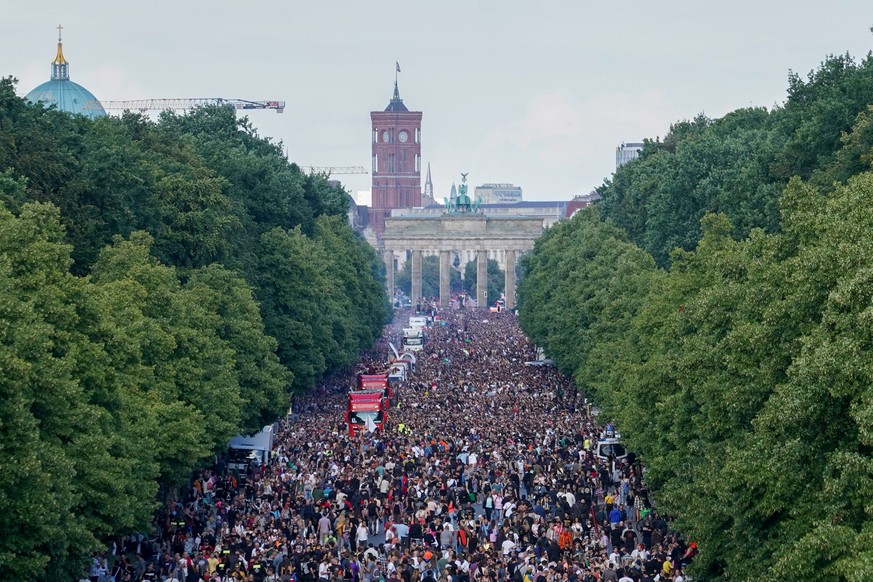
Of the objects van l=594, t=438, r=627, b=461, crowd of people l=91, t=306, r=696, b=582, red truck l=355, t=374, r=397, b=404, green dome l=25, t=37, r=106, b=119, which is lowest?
crowd of people l=91, t=306, r=696, b=582

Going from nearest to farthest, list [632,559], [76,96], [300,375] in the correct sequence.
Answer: [632,559] < [300,375] < [76,96]

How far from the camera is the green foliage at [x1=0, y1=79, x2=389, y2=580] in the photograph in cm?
3597

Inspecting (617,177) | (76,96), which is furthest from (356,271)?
(76,96)

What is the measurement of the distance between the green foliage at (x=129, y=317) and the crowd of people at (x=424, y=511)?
1.88 m

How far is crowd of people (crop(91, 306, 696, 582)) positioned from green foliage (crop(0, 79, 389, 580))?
6.18 ft

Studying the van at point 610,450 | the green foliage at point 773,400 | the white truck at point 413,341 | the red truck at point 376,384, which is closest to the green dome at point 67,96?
the white truck at point 413,341

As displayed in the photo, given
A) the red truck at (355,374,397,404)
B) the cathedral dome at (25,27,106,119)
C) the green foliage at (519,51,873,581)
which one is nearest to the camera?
the green foliage at (519,51,873,581)

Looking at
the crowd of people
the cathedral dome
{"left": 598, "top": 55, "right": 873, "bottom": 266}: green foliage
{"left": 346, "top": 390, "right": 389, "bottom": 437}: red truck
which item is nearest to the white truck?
{"left": 598, "top": 55, "right": 873, "bottom": 266}: green foliage

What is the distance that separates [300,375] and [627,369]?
25809 mm

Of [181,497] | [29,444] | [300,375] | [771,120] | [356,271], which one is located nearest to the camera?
[29,444]

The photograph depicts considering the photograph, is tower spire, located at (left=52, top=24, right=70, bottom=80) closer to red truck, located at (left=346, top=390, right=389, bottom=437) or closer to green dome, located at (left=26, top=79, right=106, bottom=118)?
green dome, located at (left=26, top=79, right=106, bottom=118)

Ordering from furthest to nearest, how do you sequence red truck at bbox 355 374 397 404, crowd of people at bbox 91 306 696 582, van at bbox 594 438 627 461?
red truck at bbox 355 374 397 404 → van at bbox 594 438 627 461 → crowd of people at bbox 91 306 696 582

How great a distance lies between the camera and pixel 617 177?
125 meters

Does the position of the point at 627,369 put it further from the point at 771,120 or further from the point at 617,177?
the point at 617,177
